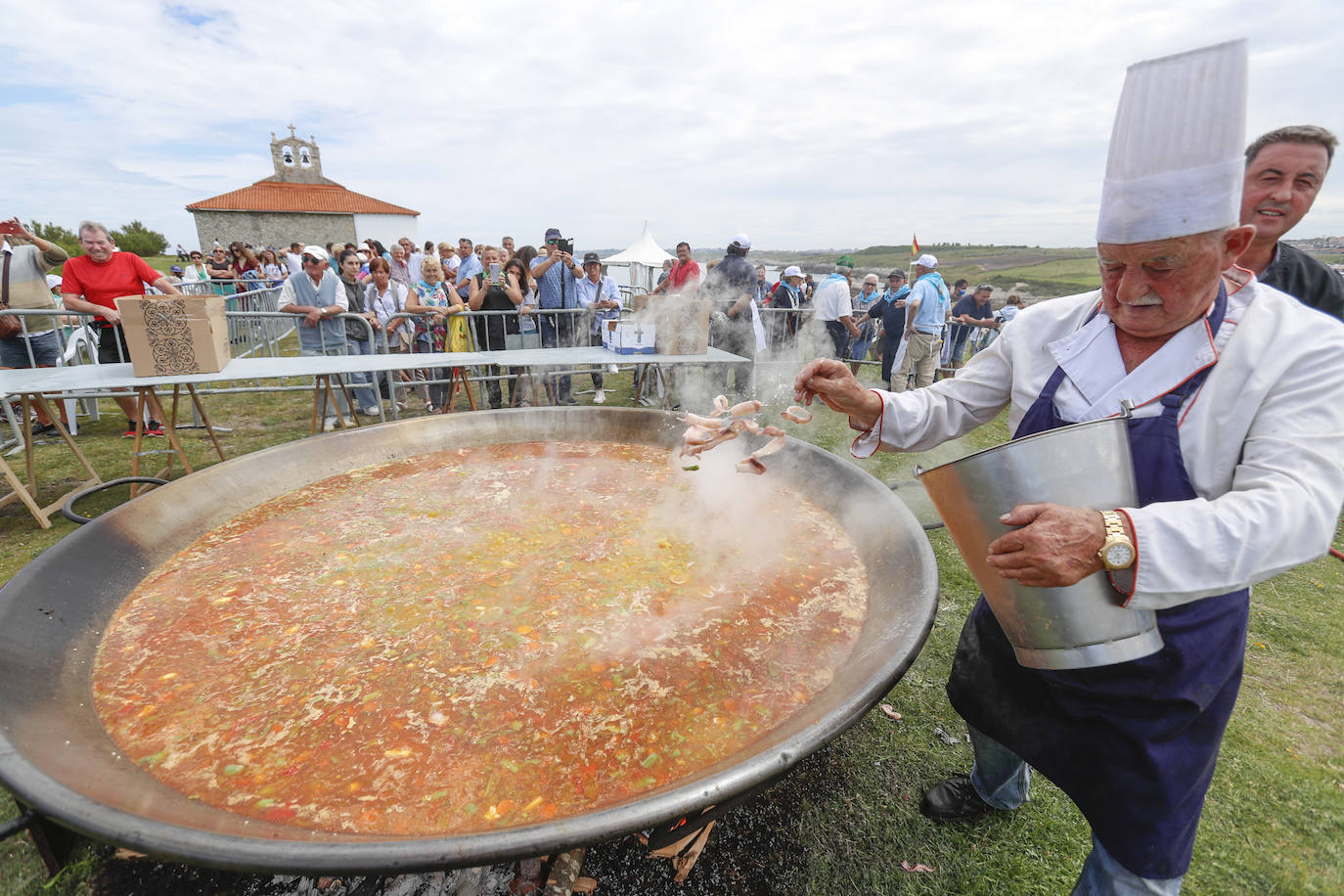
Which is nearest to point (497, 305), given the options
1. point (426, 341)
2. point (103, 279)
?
point (426, 341)

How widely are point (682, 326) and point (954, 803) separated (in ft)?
20.6

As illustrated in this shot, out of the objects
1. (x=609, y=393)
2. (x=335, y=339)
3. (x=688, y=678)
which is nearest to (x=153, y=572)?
(x=688, y=678)

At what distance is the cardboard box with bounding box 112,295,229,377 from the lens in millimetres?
5066

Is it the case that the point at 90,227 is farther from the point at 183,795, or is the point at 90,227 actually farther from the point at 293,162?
the point at 293,162

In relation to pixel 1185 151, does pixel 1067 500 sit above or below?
below

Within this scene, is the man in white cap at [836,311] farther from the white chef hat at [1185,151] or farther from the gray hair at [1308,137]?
the white chef hat at [1185,151]

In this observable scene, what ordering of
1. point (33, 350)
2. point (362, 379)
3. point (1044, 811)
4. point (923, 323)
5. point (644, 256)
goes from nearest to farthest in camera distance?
point (1044, 811)
point (33, 350)
point (362, 379)
point (923, 323)
point (644, 256)

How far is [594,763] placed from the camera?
189 cm

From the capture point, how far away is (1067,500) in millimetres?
1422

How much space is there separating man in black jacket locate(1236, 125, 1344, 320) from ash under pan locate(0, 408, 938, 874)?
2038mm

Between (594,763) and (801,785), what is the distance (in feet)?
4.48

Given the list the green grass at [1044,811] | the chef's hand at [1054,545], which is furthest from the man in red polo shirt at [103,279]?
the chef's hand at [1054,545]

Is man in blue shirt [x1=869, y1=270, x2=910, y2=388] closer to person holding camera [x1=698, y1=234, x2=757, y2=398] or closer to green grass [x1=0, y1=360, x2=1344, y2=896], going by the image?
person holding camera [x1=698, y1=234, x2=757, y2=398]

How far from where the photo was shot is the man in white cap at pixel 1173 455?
1273 mm
